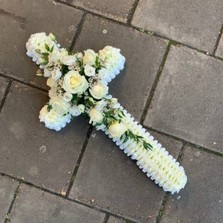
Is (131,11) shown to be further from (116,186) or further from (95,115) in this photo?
(116,186)

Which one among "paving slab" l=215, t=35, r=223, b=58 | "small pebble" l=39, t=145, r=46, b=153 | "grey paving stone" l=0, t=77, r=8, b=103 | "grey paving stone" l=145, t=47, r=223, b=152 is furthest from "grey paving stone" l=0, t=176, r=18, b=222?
A: "paving slab" l=215, t=35, r=223, b=58

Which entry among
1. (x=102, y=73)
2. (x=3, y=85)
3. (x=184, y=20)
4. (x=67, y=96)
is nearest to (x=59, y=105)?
(x=67, y=96)

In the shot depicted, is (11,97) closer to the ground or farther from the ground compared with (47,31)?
closer to the ground

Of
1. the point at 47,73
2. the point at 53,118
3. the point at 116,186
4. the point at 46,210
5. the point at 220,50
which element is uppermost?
the point at 220,50

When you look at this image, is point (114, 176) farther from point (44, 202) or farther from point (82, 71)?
point (82, 71)

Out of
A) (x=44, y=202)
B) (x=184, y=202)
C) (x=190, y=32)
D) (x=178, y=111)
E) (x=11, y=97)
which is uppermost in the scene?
(x=190, y=32)

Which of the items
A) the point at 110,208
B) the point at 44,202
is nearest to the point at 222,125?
the point at 110,208

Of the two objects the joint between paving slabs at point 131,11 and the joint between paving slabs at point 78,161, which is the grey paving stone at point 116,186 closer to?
the joint between paving slabs at point 78,161
